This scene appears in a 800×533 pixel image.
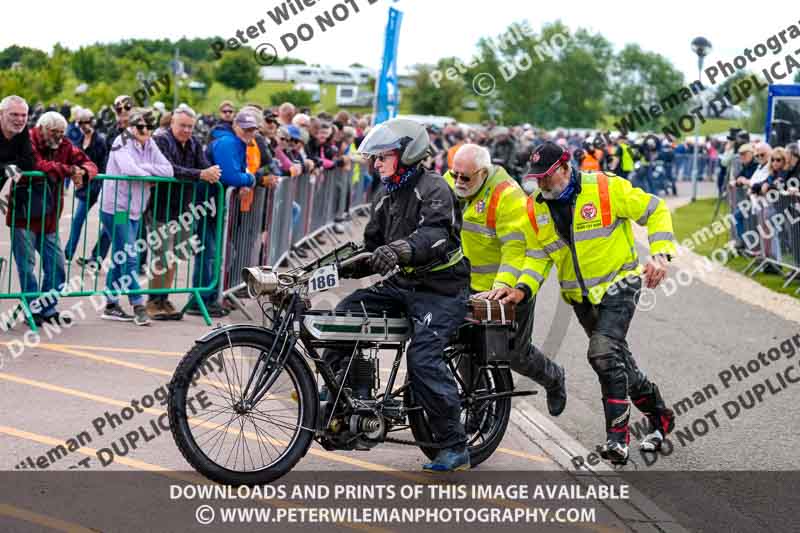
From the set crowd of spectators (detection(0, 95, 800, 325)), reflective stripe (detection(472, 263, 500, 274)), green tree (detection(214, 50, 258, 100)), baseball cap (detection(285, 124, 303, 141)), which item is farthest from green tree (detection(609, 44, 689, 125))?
reflective stripe (detection(472, 263, 500, 274))

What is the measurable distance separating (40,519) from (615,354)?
3277 millimetres

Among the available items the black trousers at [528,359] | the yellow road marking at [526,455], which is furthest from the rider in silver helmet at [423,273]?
A: the black trousers at [528,359]

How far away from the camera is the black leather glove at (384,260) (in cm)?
583

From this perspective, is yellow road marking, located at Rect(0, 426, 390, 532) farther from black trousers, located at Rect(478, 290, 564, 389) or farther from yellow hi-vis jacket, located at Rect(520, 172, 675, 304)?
yellow hi-vis jacket, located at Rect(520, 172, 675, 304)

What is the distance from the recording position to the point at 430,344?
20.2ft

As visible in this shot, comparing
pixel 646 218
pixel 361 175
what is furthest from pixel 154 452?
pixel 361 175

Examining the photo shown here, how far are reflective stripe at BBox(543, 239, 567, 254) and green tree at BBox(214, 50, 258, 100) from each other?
97417 mm

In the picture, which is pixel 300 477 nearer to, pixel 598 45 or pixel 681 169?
pixel 681 169

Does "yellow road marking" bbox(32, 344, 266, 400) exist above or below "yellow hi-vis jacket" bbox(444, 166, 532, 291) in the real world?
below

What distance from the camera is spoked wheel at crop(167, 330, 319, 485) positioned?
222 inches

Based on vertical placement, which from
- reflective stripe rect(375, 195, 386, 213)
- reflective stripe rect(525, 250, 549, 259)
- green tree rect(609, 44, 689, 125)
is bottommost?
reflective stripe rect(525, 250, 549, 259)

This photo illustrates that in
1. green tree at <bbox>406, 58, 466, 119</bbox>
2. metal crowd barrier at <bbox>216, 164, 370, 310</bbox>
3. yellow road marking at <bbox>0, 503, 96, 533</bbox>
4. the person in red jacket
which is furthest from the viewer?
green tree at <bbox>406, 58, 466, 119</bbox>

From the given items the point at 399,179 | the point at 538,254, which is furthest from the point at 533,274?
the point at 399,179

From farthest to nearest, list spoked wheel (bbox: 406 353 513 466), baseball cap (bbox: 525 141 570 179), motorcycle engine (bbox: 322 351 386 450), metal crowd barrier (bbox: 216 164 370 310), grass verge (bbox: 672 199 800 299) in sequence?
grass verge (bbox: 672 199 800 299) → metal crowd barrier (bbox: 216 164 370 310) → baseball cap (bbox: 525 141 570 179) → spoked wheel (bbox: 406 353 513 466) → motorcycle engine (bbox: 322 351 386 450)
